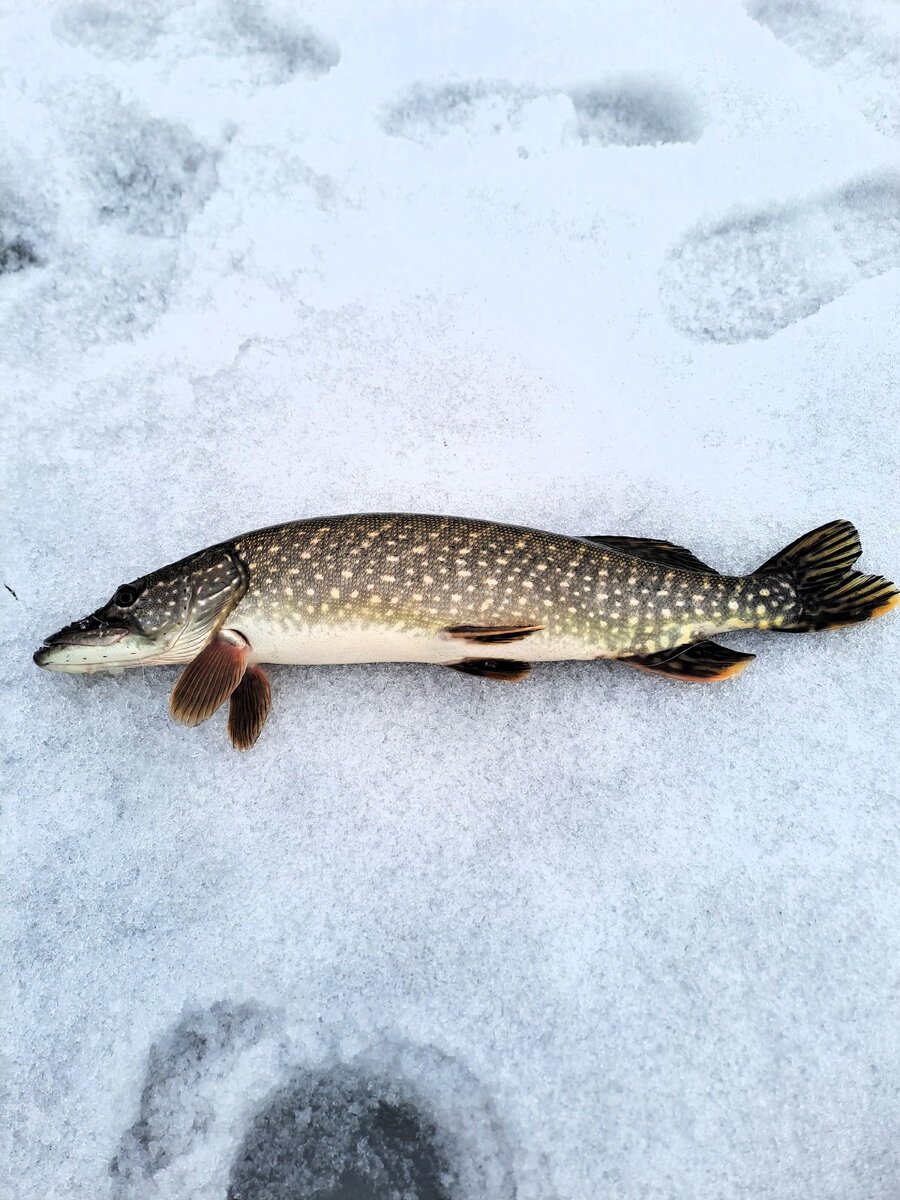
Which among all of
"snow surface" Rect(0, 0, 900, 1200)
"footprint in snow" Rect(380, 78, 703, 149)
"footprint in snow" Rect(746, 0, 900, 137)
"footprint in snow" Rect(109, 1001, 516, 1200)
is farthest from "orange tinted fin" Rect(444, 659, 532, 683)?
"footprint in snow" Rect(746, 0, 900, 137)

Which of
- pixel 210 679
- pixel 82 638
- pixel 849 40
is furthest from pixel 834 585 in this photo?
pixel 849 40

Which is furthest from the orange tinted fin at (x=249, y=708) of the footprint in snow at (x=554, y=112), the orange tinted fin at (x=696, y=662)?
the footprint in snow at (x=554, y=112)

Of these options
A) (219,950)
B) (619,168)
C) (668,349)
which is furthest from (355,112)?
(219,950)

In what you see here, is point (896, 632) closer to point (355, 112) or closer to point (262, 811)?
point (262, 811)

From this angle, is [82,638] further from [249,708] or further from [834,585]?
[834,585]

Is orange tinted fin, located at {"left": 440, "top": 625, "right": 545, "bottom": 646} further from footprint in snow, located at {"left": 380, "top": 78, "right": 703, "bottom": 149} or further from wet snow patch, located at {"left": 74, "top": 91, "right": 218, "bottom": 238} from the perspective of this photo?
footprint in snow, located at {"left": 380, "top": 78, "right": 703, "bottom": 149}

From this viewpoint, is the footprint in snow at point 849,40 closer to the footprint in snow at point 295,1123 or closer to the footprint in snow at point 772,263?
the footprint in snow at point 772,263
